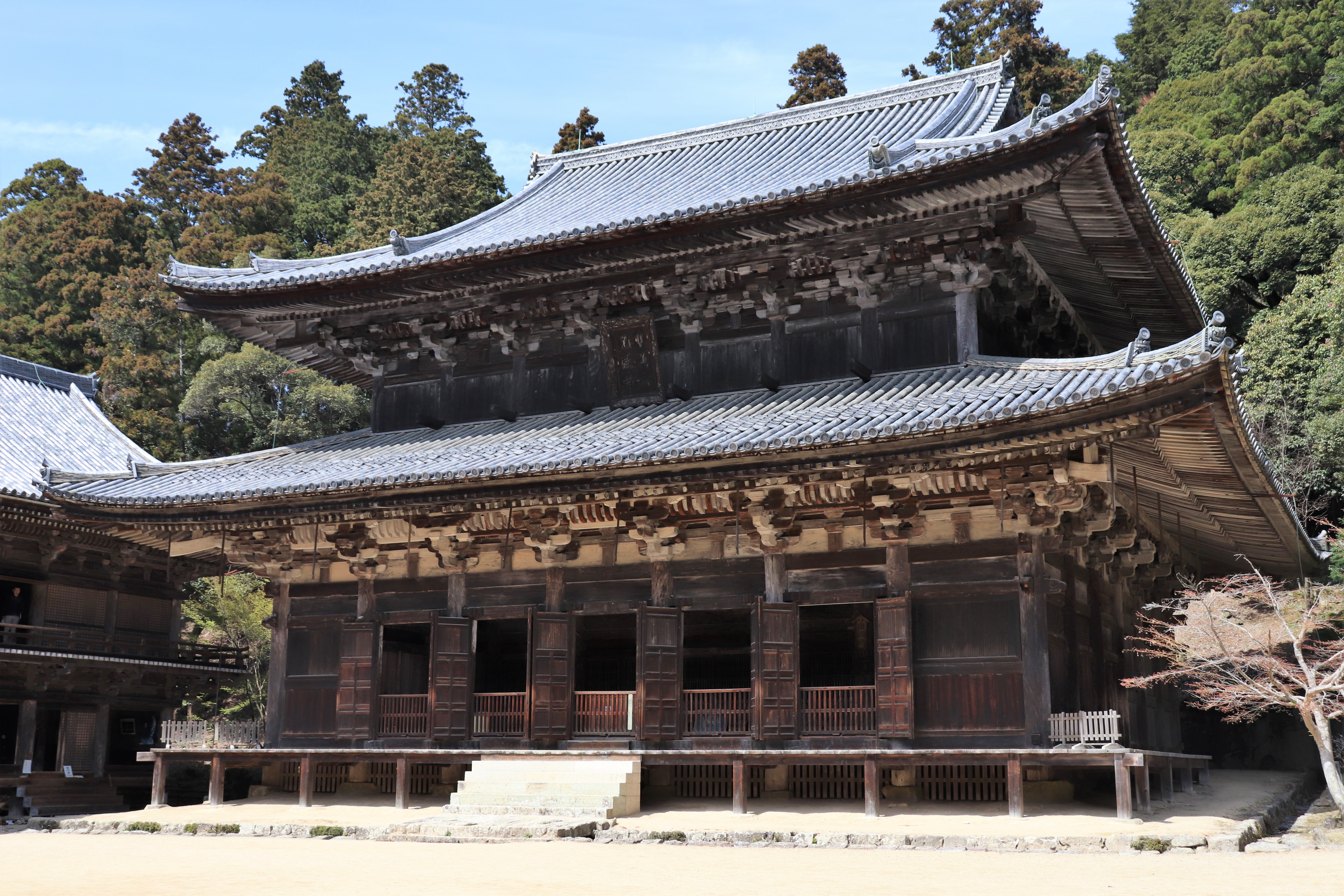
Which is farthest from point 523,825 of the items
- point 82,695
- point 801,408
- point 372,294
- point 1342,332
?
point 1342,332

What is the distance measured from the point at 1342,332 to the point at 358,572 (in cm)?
2585

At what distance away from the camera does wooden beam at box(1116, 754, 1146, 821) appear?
13.6 meters

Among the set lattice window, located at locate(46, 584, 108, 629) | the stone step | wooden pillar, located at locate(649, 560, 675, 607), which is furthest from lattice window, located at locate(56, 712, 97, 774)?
wooden pillar, located at locate(649, 560, 675, 607)

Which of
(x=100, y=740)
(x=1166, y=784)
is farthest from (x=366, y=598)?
(x=1166, y=784)

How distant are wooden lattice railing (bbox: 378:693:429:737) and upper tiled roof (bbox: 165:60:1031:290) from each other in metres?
7.11

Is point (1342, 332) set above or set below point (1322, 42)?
below

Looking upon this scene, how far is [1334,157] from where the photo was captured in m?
39.2

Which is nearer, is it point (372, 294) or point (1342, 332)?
point (372, 294)

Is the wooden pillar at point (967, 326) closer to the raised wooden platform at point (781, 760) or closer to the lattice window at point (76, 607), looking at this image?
the raised wooden platform at point (781, 760)

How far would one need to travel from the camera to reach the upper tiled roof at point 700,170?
19.2m

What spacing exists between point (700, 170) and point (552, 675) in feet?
36.3

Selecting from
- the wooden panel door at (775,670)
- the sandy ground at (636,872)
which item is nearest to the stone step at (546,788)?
the wooden panel door at (775,670)

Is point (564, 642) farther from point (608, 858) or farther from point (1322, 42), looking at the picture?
point (1322, 42)

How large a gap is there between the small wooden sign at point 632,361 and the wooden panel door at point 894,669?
18.6 ft
